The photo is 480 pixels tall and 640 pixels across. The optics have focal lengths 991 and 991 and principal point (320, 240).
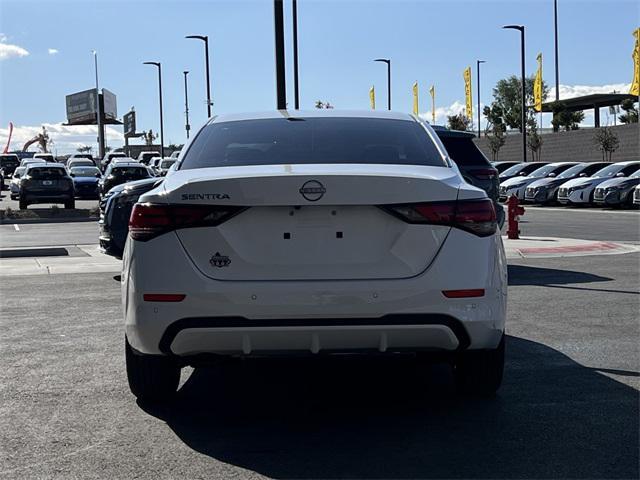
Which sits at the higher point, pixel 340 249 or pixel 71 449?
pixel 340 249

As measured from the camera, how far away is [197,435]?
Result: 515 centimetres

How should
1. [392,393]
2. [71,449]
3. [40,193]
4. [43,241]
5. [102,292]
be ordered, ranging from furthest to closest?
[40,193] < [43,241] < [102,292] < [392,393] < [71,449]

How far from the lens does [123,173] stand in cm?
3341

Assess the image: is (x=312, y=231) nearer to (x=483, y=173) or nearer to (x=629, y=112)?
(x=483, y=173)

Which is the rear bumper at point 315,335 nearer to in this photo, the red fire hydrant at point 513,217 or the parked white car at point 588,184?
the red fire hydrant at point 513,217

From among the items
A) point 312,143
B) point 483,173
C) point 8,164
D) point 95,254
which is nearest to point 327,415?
point 312,143

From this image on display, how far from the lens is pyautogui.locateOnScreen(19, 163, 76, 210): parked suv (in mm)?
31844

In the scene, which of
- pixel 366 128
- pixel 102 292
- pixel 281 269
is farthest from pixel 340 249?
pixel 102 292

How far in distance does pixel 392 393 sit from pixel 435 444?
3.79ft

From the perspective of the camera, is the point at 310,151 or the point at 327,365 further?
the point at 327,365

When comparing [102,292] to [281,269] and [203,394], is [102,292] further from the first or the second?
[281,269]

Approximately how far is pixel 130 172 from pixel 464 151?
22.4 meters

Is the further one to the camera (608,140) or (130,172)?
(608,140)

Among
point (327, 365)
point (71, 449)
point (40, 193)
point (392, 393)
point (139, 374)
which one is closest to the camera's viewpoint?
point (71, 449)
